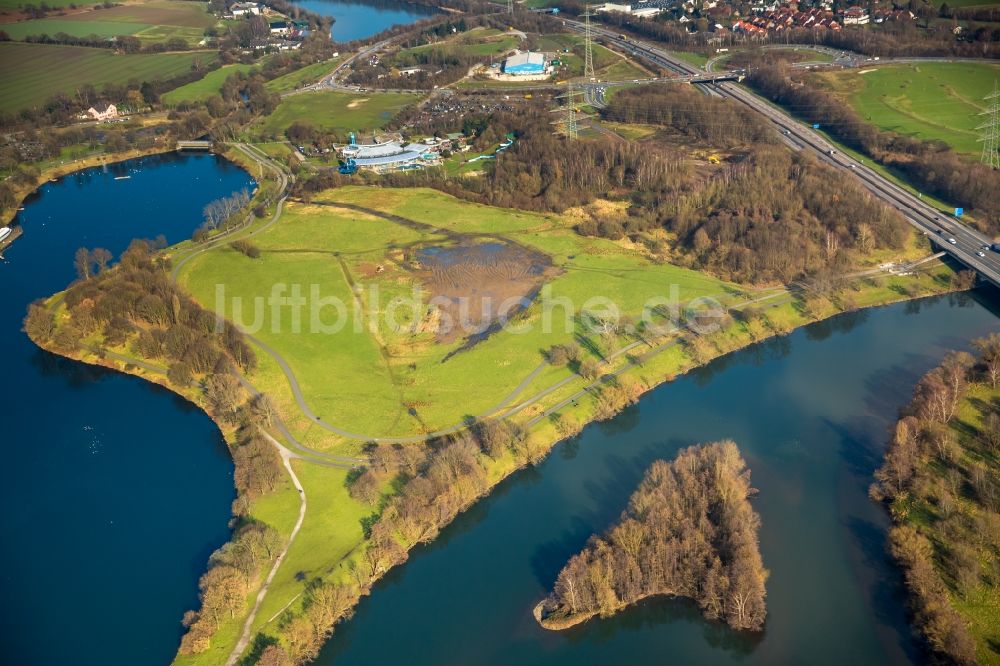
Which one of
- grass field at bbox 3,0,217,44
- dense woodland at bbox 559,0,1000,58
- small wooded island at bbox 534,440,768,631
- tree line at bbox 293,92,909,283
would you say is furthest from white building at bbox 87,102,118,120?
small wooded island at bbox 534,440,768,631

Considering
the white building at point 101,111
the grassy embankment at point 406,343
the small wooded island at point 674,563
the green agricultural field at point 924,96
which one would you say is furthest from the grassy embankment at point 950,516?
the white building at point 101,111

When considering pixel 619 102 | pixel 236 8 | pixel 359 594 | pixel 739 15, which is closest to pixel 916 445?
pixel 359 594

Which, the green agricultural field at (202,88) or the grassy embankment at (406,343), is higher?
the green agricultural field at (202,88)

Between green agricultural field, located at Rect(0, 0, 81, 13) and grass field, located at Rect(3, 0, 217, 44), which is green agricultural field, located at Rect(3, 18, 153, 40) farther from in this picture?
green agricultural field, located at Rect(0, 0, 81, 13)

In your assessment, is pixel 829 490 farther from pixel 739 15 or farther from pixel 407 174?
pixel 739 15

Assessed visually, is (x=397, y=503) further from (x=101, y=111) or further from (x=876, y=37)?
(x=876, y=37)

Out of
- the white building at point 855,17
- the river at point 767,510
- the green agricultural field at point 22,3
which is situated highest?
the green agricultural field at point 22,3

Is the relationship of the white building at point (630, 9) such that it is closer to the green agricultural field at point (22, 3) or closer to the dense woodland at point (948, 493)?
the green agricultural field at point (22, 3)
